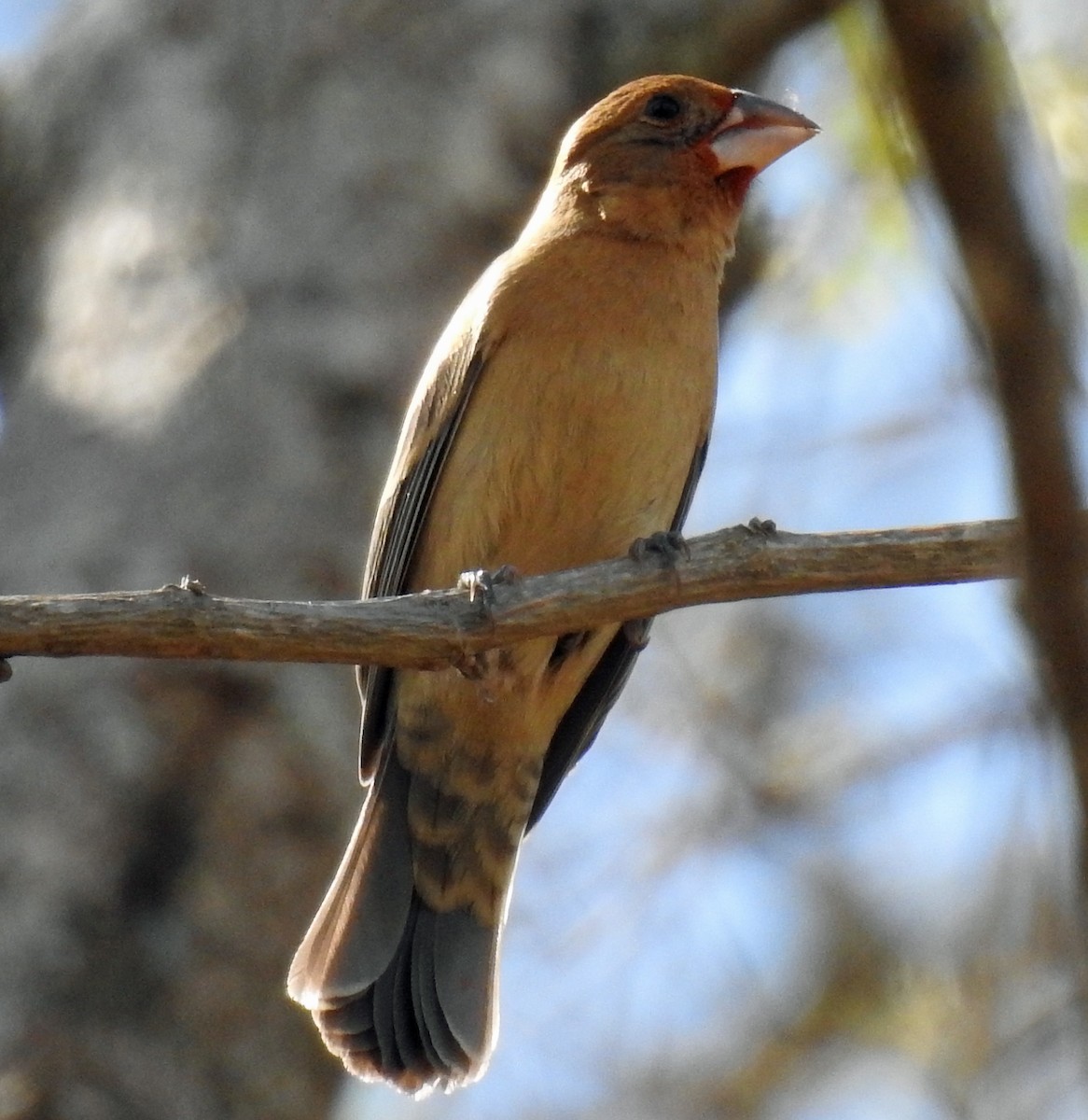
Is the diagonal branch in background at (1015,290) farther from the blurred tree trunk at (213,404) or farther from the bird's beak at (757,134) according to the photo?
the blurred tree trunk at (213,404)

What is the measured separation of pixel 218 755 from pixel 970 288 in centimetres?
373

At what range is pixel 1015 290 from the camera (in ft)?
5.56

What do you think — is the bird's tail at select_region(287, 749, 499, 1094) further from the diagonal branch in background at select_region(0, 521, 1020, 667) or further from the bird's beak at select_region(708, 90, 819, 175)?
the bird's beak at select_region(708, 90, 819, 175)

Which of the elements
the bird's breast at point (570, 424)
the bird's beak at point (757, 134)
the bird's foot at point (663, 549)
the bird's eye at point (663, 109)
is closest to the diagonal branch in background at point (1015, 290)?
the bird's foot at point (663, 549)

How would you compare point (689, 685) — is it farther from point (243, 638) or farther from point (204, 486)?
point (243, 638)

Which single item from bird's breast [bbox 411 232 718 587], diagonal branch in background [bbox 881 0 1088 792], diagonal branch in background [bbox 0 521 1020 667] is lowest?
diagonal branch in background [bbox 881 0 1088 792]

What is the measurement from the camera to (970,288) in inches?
67.7

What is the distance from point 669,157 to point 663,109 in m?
0.21

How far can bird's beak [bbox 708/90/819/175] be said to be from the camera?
4852mm

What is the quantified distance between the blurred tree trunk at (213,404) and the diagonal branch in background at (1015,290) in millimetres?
3633

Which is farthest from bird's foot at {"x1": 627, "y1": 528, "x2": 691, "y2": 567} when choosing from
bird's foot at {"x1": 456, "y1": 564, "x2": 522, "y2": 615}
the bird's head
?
the bird's head

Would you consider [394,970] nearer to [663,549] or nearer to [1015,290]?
[663,549]

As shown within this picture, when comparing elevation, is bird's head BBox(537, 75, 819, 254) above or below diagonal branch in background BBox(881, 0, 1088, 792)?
above

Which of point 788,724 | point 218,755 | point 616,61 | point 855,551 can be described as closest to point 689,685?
point 788,724
